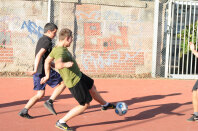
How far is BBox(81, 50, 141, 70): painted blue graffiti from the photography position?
1059 cm

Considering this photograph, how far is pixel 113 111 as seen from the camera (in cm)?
565

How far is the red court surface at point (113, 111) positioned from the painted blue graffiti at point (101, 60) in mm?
1437

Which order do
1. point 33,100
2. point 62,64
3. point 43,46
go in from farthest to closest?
point 33,100
point 43,46
point 62,64

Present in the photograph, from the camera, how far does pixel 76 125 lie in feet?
15.5

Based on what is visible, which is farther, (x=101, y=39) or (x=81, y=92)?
(x=101, y=39)

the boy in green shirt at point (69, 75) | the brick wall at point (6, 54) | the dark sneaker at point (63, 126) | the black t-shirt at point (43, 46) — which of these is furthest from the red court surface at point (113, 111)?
the brick wall at point (6, 54)

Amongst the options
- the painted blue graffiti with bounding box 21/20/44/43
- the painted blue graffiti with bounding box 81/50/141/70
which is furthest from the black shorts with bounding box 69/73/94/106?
the painted blue graffiti with bounding box 21/20/44/43

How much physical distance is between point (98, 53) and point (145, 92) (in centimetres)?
321

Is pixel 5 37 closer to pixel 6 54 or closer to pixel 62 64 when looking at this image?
pixel 6 54

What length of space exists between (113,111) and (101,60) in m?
5.12

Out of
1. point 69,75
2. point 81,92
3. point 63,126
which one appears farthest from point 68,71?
point 63,126

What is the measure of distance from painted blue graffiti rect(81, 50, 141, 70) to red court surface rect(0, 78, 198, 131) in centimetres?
144

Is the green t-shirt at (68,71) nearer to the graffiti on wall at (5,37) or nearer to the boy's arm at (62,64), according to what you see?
the boy's arm at (62,64)

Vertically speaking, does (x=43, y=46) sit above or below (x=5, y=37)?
below
